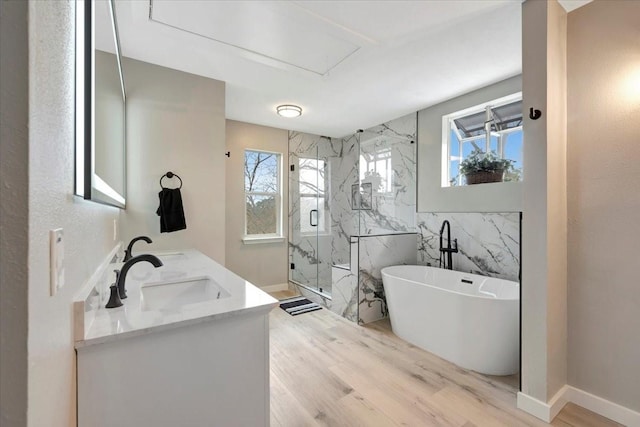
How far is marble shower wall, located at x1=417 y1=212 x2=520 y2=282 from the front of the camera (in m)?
2.79

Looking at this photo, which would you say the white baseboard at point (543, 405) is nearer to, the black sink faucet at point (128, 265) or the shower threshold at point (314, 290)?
the shower threshold at point (314, 290)

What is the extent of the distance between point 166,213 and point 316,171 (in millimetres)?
2582

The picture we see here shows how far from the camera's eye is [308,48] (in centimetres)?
230

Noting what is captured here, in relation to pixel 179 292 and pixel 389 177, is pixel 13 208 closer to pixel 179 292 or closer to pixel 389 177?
pixel 179 292

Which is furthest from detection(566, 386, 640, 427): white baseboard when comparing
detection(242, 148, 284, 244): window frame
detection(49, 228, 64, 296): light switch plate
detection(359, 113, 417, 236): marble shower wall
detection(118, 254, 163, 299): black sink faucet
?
detection(242, 148, 284, 244): window frame

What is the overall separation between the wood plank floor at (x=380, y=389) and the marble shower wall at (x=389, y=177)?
5.66ft

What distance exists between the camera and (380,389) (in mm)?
2012

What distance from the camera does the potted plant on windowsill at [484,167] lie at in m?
2.86

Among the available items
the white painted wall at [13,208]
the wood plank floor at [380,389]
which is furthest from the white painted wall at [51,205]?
the wood plank floor at [380,389]

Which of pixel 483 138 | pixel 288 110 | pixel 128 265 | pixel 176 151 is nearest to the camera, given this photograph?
pixel 128 265

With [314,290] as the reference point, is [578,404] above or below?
below

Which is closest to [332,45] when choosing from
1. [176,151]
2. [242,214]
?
[176,151]

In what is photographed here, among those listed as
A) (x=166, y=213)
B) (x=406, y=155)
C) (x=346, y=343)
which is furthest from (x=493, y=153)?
(x=166, y=213)

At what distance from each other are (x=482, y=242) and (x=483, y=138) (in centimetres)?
112
